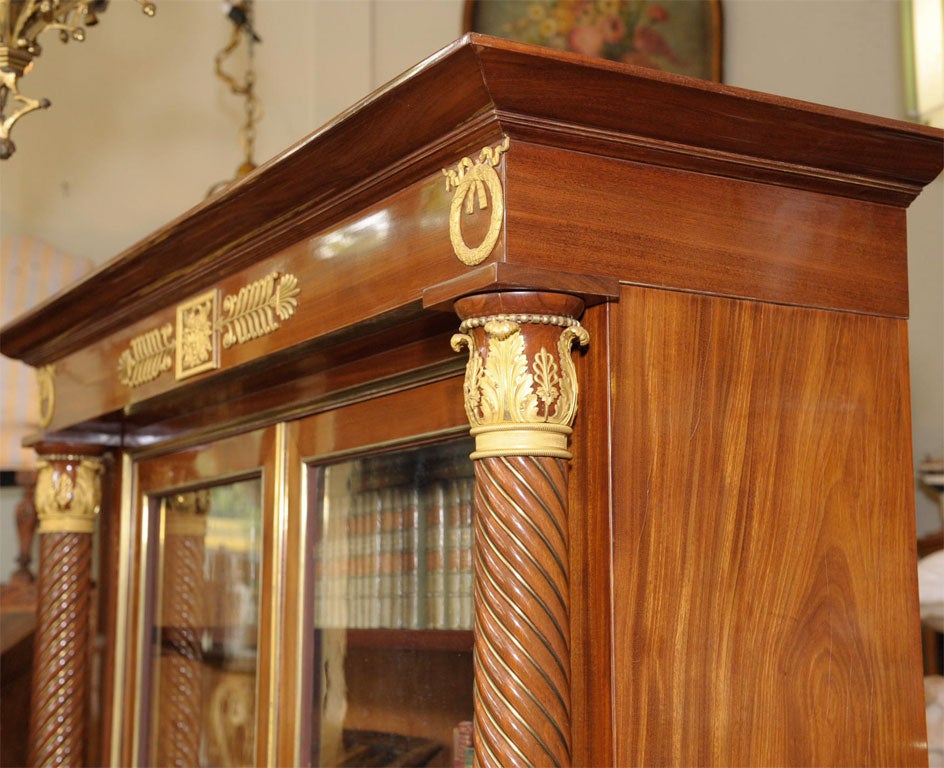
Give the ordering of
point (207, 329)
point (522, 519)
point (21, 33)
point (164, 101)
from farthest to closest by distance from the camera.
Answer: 1. point (164, 101)
2. point (21, 33)
3. point (207, 329)
4. point (522, 519)

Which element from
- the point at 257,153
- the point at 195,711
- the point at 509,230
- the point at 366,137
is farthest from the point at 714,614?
the point at 257,153

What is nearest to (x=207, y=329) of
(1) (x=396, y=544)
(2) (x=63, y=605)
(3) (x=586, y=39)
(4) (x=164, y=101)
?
(1) (x=396, y=544)

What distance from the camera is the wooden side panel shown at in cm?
126

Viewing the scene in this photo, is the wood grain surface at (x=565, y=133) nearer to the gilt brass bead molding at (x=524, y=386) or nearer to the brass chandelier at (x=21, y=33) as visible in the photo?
the gilt brass bead molding at (x=524, y=386)

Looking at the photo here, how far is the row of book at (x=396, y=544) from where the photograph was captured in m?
1.61

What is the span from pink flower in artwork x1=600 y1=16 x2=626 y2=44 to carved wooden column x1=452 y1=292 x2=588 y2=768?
76.4 inches

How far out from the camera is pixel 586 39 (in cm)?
306

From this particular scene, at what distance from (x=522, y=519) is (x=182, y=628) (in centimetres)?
135

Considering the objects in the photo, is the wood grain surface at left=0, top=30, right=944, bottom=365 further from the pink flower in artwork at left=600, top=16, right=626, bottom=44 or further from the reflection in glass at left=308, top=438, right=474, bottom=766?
Result: the pink flower in artwork at left=600, top=16, right=626, bottom=44

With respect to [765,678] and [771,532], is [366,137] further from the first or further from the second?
[765,678]

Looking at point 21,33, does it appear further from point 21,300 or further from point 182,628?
point 21,300

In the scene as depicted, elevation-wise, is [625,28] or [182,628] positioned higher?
[625,28]

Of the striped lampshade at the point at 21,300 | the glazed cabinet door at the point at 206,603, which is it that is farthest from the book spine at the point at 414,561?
the striped lampshade at the point at 21,300

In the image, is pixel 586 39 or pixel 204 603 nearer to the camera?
pixel 204 603
